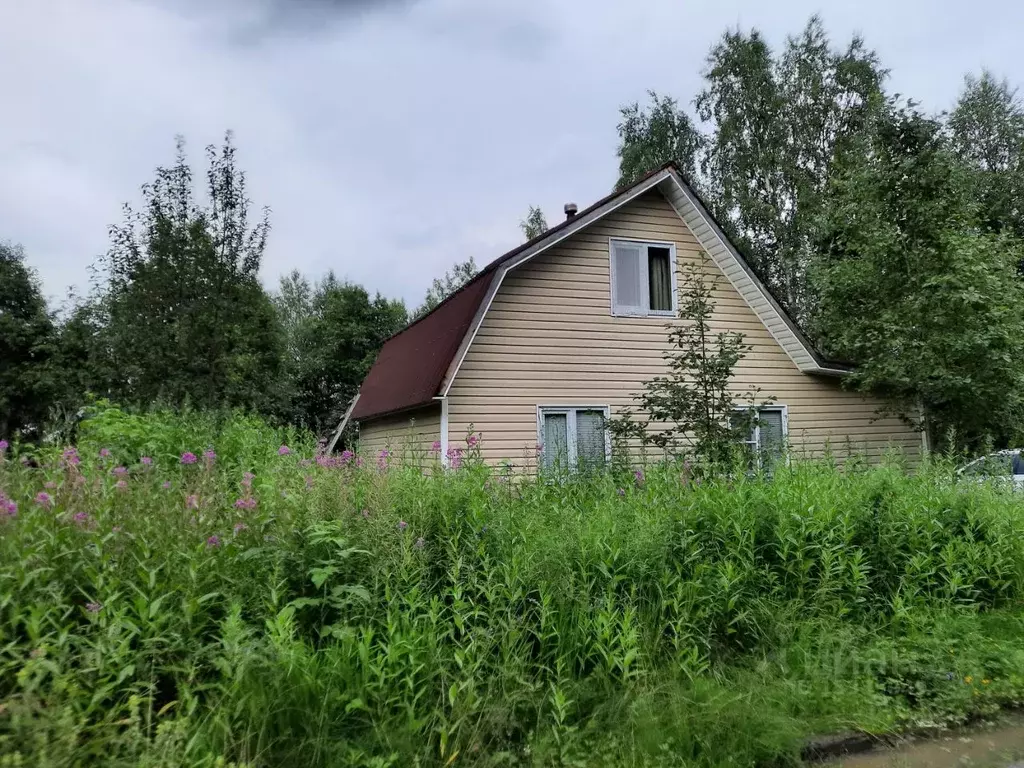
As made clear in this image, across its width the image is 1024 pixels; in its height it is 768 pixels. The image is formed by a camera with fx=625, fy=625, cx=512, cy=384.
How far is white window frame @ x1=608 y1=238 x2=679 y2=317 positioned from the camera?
468 inches

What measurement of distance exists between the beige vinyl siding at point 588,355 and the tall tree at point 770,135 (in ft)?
36.8

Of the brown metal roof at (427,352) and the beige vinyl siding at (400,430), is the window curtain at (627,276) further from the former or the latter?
the beige vinyl siding at (400,430)

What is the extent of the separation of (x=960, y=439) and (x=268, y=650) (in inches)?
558

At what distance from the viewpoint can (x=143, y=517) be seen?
370cm

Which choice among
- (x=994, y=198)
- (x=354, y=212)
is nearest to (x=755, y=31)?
(x=994, y=198)

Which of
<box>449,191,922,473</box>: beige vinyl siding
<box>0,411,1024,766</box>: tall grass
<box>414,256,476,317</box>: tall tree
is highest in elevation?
<box>414,256,476,317</box>: tall tree

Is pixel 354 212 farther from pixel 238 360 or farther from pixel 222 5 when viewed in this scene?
pixel 222 5

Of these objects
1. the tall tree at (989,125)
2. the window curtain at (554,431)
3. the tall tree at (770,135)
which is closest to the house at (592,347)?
the window curtain at (554,431)

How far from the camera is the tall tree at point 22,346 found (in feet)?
81.8

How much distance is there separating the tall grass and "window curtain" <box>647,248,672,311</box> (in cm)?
718

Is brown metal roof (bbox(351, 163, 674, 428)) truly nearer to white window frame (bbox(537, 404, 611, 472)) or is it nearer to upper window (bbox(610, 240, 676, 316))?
upper window (bbox(610, 240, 676, 316))

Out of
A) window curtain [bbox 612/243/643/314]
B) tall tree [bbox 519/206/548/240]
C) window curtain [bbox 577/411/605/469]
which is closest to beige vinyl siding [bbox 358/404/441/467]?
window curtain [bbox 577/411/605/469]

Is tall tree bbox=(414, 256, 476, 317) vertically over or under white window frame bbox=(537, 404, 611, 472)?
over

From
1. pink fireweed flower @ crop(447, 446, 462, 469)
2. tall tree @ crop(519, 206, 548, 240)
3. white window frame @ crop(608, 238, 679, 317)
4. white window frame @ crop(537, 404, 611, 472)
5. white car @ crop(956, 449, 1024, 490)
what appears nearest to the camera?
pink fireweed flower @ crop(447, 446, 462, 469)
